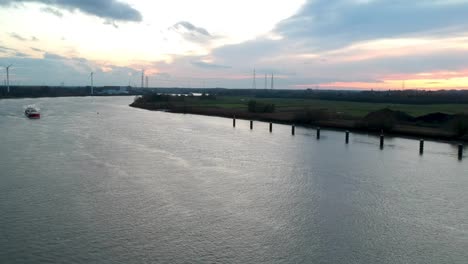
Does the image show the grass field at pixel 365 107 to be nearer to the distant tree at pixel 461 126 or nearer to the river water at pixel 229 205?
the distant tree at pixel 461 126

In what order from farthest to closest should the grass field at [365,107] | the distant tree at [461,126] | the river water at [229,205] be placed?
the grass field at [365,107] → the distant tree at [461,126] → the river water at [229,205]

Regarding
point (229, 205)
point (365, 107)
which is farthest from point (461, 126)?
point (365, 107)

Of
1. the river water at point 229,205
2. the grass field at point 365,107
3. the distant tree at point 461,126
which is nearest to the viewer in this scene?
the river water at point 229,205

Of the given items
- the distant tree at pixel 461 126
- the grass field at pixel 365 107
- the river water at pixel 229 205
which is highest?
the grass field at pixel 365 107

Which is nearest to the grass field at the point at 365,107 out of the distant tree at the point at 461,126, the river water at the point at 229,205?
the distant tree at the point at 461,126

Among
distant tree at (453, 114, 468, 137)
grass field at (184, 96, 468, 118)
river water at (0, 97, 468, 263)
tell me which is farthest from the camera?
grass field at (184, 96, 468, 118)

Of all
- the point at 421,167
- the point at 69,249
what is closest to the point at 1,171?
the point at 69,249

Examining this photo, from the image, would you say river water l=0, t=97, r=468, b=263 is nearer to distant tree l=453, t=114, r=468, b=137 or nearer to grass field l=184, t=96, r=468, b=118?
distant tree l=453, t=114, r=468, b=137

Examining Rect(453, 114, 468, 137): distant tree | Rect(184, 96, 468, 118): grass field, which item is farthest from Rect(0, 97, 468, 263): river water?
Rect(184, 96, 468, 118): grass field
